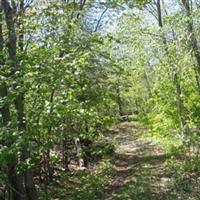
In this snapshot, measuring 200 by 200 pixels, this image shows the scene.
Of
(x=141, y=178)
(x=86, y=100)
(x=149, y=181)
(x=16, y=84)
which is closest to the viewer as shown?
(x=16, y=84)

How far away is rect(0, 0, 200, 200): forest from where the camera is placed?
23.2 ft

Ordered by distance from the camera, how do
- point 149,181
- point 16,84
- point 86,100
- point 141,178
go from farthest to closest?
point 141,178, point 149,181, point 86,100, point 16,84

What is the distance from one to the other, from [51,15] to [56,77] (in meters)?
2.24

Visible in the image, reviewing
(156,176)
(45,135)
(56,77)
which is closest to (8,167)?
(45,135)

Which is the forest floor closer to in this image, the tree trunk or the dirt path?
the dirt path

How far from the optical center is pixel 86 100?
458 inches

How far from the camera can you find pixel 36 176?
13.4 meters

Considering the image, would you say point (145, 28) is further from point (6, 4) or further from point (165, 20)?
point (6, 4)

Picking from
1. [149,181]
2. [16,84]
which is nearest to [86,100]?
[149,181]

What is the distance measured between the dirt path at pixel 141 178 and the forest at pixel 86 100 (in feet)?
0.14

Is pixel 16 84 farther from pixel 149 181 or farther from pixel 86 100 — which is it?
pixel 149 181

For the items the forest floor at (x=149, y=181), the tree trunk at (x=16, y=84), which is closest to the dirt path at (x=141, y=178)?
the forest floor at (x=149, y=181)

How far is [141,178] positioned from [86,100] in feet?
11.8

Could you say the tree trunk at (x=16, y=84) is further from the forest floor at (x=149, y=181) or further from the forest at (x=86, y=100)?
the forest floor at (x=149, y=181)
